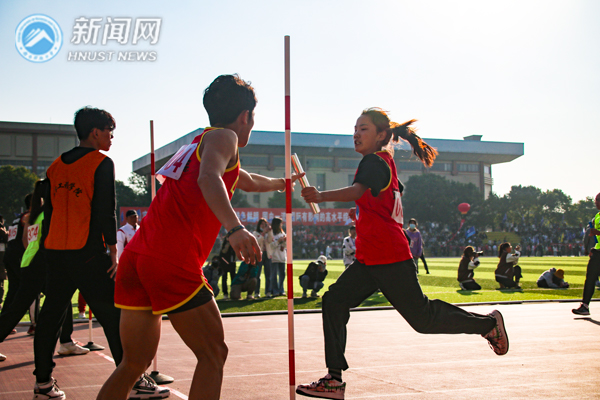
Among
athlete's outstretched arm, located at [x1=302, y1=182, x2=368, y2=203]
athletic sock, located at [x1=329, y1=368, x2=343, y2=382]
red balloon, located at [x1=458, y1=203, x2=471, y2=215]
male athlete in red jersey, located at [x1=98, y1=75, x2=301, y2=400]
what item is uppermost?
red balloon, located at [x1=458, y1=203, x2=471, y2=215]

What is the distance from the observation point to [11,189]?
61.3 metres

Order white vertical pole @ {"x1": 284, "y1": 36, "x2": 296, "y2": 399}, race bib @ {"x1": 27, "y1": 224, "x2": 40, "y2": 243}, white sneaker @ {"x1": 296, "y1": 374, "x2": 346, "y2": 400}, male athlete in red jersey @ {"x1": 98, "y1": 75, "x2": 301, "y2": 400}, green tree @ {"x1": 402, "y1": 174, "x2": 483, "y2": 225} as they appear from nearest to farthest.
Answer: male athlete in red jersey @ {"x1": 98, "y1": 75, "x2": 301, "y2": 400}
white vertical pole @ {"x1": 284, "y1": 36, "x2": 296, "y2": 399}
white sneaker @ {"x1": 296, "y1": 374, "x2": 346, "y2": 400}
race bib @ {"x1": 27, "y1": 224, "x2": 40, "y2": 243}
green tree @ {"x1": 402, "y1": 174, "x2": 483, "y2": 225}

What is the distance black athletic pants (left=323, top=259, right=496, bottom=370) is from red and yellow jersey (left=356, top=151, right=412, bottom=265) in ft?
0.22

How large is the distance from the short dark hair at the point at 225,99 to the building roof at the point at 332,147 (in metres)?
68.9

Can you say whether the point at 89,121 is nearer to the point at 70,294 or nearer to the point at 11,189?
the point at 70,294

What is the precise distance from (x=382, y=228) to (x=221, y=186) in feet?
6.39

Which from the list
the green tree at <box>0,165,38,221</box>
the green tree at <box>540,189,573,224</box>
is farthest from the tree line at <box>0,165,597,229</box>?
the green tree at <box>540,189,573,224</box>

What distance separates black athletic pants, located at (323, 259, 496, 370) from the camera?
4.21m

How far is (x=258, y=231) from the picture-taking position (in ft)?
48.4

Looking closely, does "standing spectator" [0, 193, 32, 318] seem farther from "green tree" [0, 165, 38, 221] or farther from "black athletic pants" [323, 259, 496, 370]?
"green tree" [0, 165, 38, 221]

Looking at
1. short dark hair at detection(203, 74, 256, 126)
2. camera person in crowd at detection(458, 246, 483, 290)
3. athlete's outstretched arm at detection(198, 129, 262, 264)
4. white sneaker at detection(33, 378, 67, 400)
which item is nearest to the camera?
athlete's outstretched arm at detection(198, 129, 262, 264)

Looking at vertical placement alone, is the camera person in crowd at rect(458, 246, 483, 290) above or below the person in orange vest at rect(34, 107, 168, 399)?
below

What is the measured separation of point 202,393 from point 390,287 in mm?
1895

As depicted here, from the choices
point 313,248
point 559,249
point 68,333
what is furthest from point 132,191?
point 68,333
